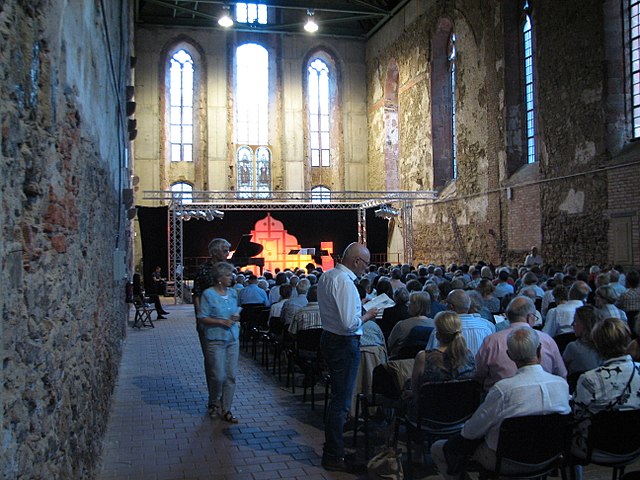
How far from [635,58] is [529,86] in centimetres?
440

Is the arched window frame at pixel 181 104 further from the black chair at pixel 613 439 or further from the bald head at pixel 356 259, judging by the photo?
the black chair at pixel 613 439

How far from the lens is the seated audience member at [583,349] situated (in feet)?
15.0

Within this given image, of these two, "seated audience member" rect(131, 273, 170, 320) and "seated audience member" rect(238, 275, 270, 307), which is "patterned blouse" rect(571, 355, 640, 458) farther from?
"seated audience member" rect(131, 273, 170, 320)

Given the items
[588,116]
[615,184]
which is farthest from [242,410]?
[588,116]

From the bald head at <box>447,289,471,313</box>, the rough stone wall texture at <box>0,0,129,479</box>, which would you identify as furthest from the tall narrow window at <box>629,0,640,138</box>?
the rough stone wall texture at <box>0,0,129,479</box>

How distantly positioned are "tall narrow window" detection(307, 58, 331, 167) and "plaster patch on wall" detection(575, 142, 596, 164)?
51.4ft

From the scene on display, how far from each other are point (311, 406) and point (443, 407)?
279cm

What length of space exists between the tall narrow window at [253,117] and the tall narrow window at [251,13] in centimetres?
108

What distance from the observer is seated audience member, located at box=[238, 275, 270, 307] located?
34.1 ft

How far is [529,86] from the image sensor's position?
18.4 meters

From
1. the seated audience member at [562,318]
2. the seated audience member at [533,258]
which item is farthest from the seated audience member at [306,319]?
the seated audience member at [533,258]

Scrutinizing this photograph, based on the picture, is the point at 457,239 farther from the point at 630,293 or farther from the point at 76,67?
the point at 76,67

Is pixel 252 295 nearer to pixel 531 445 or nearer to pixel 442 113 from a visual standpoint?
pixel 531 445

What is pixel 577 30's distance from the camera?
15.2 m
